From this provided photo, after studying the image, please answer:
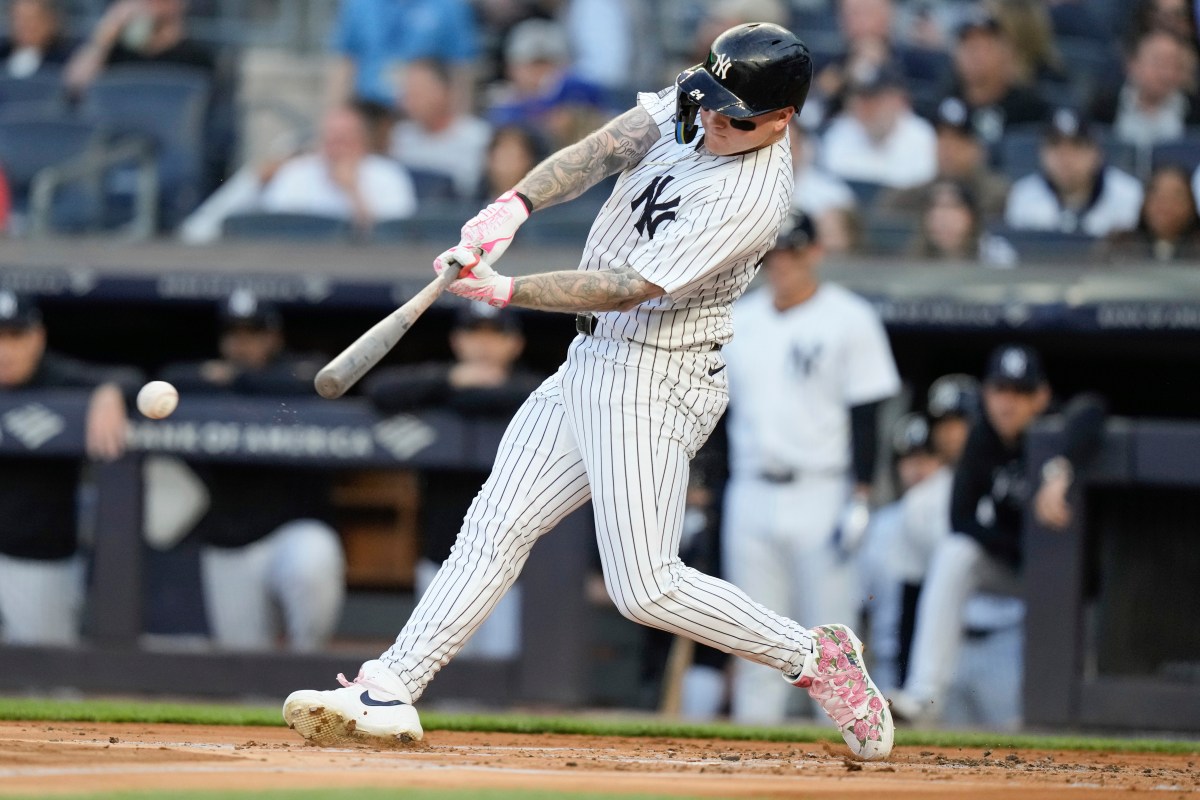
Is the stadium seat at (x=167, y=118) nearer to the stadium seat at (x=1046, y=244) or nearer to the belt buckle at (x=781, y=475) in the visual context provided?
the belt buckle at (x=781, y=475)

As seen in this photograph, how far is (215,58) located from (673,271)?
6.06 meters

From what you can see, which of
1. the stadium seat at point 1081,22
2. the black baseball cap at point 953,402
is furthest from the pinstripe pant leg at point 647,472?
the stadium seat at point 1081,22

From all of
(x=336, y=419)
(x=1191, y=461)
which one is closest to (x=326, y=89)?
(x=336, y=419)

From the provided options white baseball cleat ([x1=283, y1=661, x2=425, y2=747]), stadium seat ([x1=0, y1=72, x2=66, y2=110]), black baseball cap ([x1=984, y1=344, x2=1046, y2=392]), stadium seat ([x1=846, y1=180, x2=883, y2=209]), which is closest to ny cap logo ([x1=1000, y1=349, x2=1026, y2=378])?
black baseball cap ([x1=984, y1=344, x2=1046, y2=392])

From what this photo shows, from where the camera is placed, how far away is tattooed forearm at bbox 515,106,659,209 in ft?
13.3

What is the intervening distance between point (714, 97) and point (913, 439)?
3.33 m

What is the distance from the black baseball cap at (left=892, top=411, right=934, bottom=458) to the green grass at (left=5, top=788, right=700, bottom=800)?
12.2 feet

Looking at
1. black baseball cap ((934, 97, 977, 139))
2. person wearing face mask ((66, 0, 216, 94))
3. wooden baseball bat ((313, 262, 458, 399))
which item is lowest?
wooden baseball bat ((313, 262, 458, 399))

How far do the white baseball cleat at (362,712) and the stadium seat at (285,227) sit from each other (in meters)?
4.09

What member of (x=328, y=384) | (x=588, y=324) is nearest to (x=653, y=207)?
(x=588, y=324)

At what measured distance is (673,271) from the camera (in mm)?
3844

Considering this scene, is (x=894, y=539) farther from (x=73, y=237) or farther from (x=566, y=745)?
(x=73, y=237)

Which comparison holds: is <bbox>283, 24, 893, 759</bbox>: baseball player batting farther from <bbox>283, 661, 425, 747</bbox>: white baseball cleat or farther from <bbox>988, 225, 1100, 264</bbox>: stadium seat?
<bbox>988, 225, 1100, 264</bbox>: stadium seat

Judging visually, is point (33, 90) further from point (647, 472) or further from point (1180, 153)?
point (647, 472)
